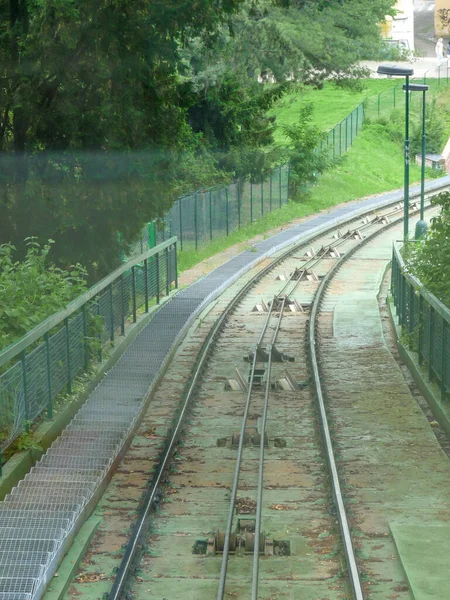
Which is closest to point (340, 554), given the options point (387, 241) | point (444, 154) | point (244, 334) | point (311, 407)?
point (311, 407)

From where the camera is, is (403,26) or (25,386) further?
(403,26)

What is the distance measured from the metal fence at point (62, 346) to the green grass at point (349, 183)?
44.3ft

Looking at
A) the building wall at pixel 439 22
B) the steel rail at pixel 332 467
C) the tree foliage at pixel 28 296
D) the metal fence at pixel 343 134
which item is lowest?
the steel rail at pixel 332 467

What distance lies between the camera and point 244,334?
23906mm

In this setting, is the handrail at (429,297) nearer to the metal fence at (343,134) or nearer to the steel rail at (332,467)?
the steel rail at (332,467)

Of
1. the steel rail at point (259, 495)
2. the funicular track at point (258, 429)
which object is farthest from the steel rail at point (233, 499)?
the steel rail at point (259, 495)

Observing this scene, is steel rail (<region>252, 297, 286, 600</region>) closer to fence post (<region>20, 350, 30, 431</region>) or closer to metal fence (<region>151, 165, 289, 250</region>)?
fence post (<region>20, 350, 30, 431</region>)

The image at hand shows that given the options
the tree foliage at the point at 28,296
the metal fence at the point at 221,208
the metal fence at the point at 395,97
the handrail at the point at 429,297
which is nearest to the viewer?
the tree foliage at the point at 28,296

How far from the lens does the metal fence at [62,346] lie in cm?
1226

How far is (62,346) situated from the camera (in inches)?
590

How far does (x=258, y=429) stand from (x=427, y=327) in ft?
11.8

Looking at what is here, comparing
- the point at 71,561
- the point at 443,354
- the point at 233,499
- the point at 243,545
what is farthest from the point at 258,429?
the point at 71,561

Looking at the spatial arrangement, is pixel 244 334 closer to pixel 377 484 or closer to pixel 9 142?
pixel 9 142

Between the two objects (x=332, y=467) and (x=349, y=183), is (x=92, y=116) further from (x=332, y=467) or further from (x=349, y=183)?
(x=349, y=183)
